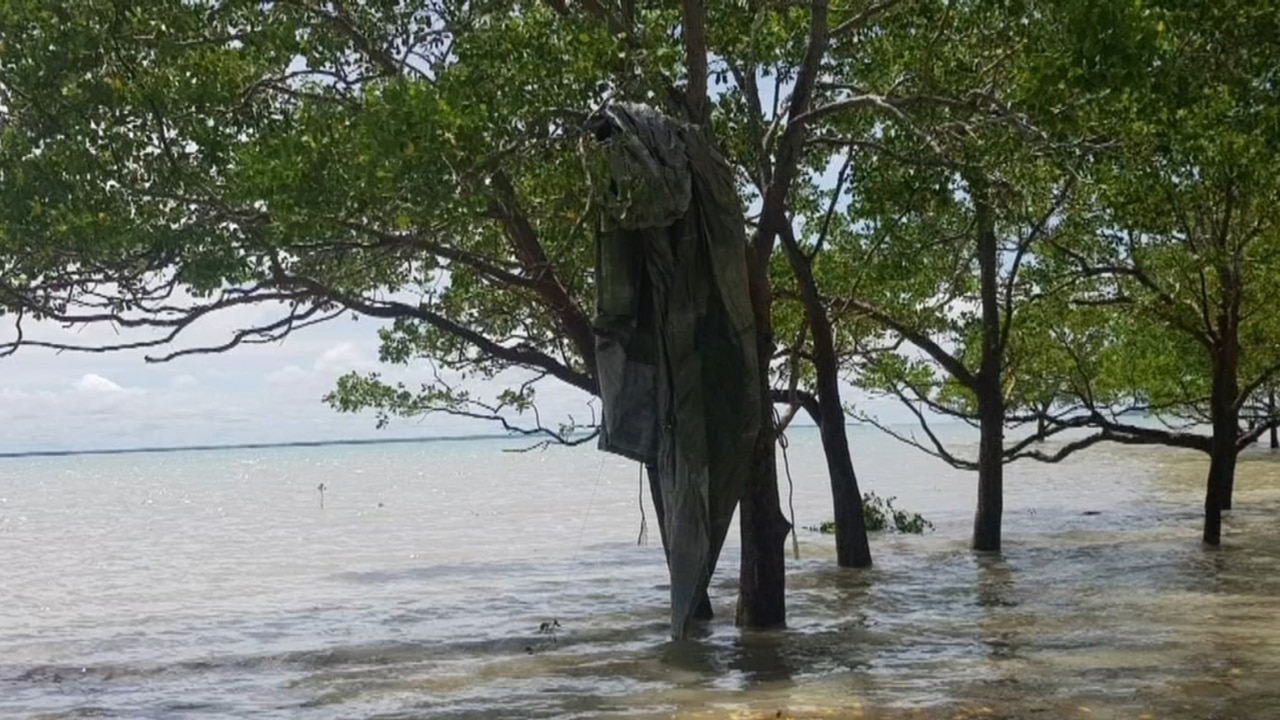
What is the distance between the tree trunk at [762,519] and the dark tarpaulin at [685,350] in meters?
1.60

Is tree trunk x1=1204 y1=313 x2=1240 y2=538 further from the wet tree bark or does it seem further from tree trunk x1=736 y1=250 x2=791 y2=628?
tree trunk x1=736 y1=250 x2=791 y2=628

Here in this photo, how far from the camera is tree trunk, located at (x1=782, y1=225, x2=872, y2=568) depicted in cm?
1897

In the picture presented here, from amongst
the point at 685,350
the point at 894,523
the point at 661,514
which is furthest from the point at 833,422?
the point at 894,523

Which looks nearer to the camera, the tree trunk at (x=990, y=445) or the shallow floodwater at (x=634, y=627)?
the shallow floodwater at (x=634, y=627)

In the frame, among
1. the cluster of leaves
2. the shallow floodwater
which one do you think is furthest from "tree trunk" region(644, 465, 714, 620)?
the cluster of leaves

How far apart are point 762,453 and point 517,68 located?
5.05 m

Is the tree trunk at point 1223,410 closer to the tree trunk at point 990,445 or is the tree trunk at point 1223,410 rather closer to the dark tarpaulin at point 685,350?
the tree trunk at point 990,445

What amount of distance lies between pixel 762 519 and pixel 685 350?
370 cm

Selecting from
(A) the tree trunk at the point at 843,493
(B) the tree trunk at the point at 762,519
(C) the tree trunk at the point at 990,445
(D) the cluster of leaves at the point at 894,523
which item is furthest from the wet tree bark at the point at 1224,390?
(B) the tree trunk at the point at 762,519

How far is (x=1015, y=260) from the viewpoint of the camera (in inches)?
905

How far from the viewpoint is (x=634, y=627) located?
18422 millimetres

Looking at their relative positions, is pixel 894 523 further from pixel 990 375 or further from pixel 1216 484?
pixel 1216 484

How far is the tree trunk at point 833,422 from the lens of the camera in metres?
19.0

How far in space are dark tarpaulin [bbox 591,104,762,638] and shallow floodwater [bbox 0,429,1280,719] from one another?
188cm
